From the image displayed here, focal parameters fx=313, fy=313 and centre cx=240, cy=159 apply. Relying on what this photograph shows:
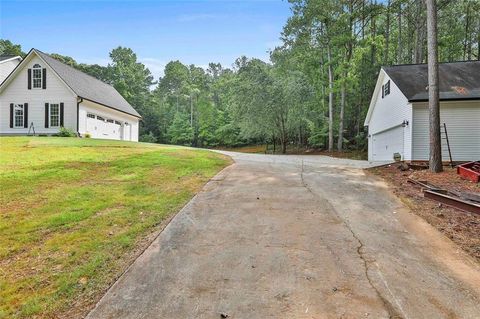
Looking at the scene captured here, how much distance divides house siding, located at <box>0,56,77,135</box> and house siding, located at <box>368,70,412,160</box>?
18478mm

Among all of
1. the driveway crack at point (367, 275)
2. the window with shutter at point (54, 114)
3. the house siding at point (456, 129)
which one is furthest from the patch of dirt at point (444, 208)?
the window with shutter at point (54, 114)

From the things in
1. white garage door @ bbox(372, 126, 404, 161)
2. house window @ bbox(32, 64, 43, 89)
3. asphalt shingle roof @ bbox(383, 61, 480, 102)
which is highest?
house window @ bbox(32, 64, 43, 89)

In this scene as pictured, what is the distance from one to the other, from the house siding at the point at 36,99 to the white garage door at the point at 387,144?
18625mm

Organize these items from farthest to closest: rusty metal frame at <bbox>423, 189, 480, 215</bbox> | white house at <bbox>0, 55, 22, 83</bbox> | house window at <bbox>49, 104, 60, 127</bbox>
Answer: white house at <bbox>0, 55, 22, 83</bbox> → house window at <bbox>49, 104, 60, 127</bbox> → rusty metal frame at <bbox>423, 189, 480, 215</bbox>

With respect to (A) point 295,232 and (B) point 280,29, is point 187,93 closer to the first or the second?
(B) point 280,29

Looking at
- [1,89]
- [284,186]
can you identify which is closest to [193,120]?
[1,89]

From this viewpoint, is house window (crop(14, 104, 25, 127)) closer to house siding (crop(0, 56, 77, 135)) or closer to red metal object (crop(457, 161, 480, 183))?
house siding (crop(0, 56, 77, 135))

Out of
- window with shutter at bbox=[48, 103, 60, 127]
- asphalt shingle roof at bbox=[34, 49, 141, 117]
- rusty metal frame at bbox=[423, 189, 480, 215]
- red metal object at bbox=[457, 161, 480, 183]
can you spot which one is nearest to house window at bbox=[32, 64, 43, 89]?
asphalt shingle roof at bbox=[34, 49, 141, 117]

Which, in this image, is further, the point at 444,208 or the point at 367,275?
the point at 444,208

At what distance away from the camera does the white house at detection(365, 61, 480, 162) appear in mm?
13016

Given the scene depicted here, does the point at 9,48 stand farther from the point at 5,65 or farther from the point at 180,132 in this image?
the point at 180,132

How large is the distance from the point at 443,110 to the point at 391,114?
8.70ft

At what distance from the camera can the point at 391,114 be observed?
15570 mm

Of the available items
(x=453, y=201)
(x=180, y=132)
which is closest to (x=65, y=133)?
(x=453, y=201)
